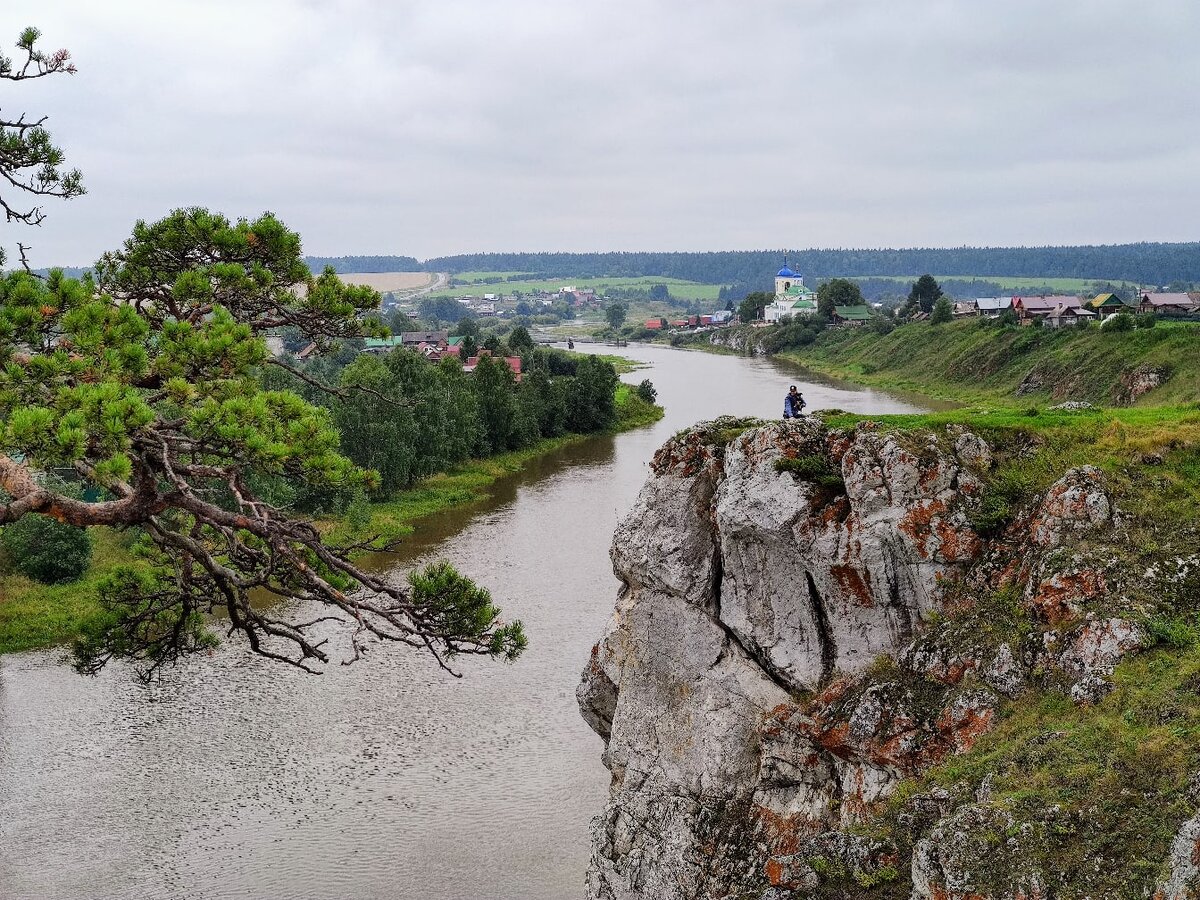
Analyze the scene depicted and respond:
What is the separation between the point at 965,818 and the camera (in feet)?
39.8

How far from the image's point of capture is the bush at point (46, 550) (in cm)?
3816

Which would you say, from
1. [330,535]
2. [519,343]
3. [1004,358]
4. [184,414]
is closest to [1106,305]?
[1004,358]

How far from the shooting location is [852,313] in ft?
458

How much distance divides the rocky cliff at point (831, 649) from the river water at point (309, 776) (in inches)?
183

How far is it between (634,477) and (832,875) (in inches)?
1685

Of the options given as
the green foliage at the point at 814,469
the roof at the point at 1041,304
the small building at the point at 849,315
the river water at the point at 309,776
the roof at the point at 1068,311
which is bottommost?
the river water at the point at 309,776

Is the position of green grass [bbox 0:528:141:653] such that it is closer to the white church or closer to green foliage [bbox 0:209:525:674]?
green foliage [bbox 0:209:525:674]

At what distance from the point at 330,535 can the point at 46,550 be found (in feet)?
35.8

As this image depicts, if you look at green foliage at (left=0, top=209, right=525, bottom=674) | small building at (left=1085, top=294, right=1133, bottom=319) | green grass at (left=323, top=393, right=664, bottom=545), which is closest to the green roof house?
small building at (left=1085, top=294, right=1133, bottom=319)

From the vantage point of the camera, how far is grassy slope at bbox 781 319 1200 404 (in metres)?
62.2

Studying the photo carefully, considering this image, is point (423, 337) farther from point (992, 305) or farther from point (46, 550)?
point (46, 550)

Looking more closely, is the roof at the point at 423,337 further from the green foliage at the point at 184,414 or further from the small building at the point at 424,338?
the green foliage at the point at 184,414

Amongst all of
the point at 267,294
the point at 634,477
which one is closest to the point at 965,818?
the point at 267,294

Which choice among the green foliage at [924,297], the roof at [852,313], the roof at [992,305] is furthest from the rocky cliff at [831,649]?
the roof at [852,313]
